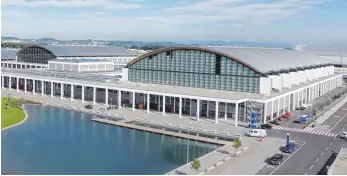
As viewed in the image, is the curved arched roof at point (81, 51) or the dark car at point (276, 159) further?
the curved arched roof at point (81, 51)

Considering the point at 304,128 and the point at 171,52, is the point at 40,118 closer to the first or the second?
the point at 171,52

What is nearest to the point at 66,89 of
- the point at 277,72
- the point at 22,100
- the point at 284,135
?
the point at 22,100

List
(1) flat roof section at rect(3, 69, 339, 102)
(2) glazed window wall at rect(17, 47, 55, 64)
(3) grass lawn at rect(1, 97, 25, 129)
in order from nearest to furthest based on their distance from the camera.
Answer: (3) grass lawn at rect(1, 97, 25, 129) → (1) flat roof section at rect(3, 69, 339, 102) → (2) glazed window wall at rect(17, 47, 55, 64)

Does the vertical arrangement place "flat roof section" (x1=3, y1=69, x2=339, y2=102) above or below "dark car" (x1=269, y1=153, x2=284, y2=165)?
above

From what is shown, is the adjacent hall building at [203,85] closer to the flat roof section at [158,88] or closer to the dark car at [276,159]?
the flat roof section at [158,88]

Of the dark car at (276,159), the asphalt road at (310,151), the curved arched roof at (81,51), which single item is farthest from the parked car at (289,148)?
the curved arched roof at (81,51)

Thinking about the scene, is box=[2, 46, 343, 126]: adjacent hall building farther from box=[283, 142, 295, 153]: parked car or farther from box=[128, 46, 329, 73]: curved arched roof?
box=[283, 142, 295, 153]: parked car

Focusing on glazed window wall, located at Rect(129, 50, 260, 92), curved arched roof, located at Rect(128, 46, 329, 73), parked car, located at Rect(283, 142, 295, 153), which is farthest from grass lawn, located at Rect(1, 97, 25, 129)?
parked car, located at Rect(283, 142, 295, 153)
